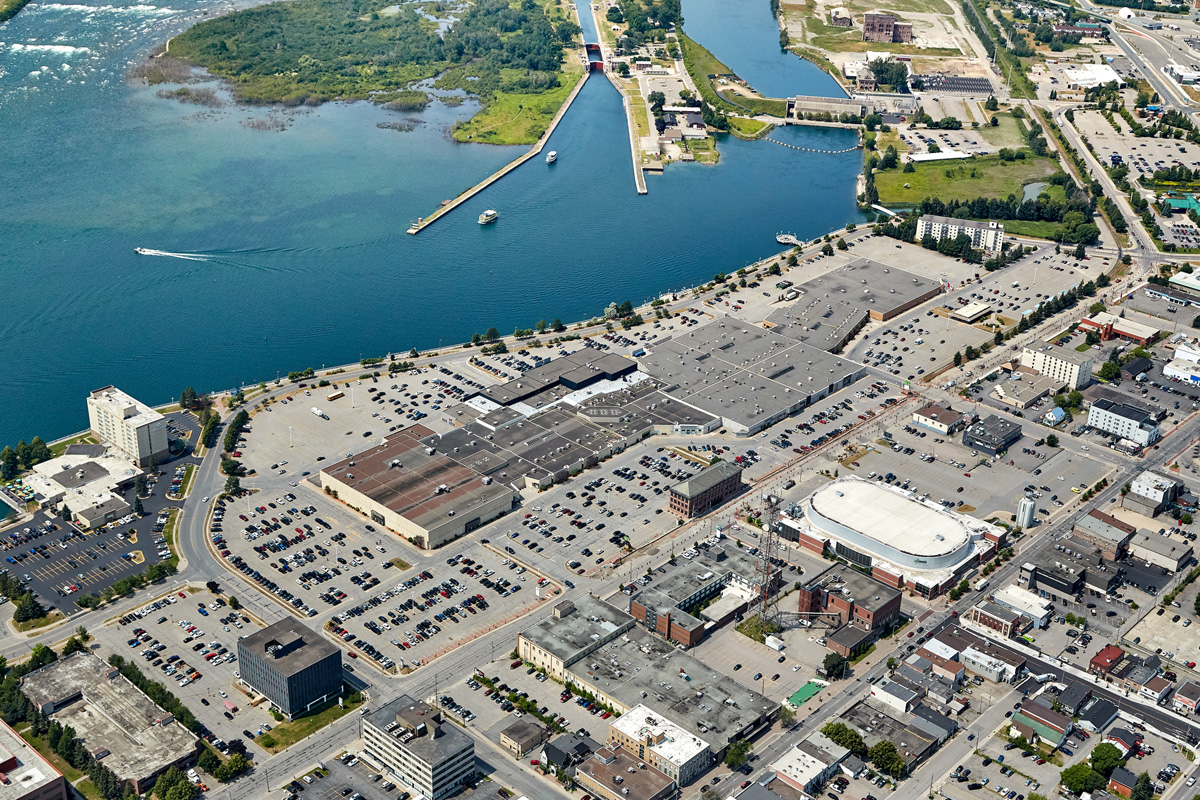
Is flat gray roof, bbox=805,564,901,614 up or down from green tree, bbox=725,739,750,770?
up

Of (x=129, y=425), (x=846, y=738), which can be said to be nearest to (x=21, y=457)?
(x=129, y=425)

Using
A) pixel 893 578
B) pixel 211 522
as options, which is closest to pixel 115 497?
pixel 211 522

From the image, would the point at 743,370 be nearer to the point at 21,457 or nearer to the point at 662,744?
the point at 662,744

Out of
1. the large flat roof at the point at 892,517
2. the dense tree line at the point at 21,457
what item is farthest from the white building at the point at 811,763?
the dense tree line at the point at 21,457

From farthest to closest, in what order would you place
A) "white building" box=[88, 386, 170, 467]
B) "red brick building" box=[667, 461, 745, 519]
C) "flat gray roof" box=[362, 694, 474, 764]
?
"white building" box=[88, 386, 170, 467] < "red brick building" box=[667, 461, 745, 519] < "flat gray roof" box=[362, 694, 474, 764]

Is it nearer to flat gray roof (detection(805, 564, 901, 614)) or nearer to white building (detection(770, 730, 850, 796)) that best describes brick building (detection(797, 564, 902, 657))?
flat gray roof (detection(805, 564, 901, 614))

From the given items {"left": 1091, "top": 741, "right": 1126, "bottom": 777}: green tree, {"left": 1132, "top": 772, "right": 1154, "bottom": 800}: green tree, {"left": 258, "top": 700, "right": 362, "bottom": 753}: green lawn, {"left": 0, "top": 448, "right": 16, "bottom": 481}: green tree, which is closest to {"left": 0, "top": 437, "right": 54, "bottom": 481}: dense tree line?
{"left": 0, "top": 448, "right": 16, "bottom": 481}: green tree
